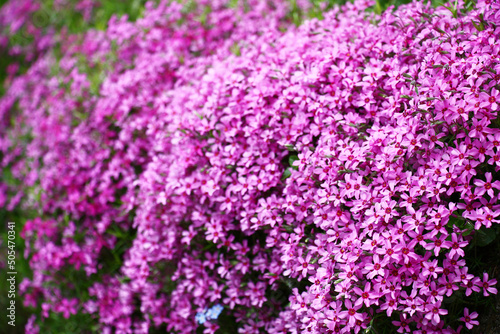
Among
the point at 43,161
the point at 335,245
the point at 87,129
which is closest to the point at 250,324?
the point at 335,245

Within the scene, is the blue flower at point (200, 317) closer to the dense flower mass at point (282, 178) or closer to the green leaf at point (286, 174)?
the dense flower mass at point (282, 178)

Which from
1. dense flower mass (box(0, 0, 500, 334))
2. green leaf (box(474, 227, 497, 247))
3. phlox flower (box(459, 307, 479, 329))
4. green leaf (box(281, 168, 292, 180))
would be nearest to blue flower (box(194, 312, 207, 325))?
dense flower mass (box(0, 0, 500, 334))

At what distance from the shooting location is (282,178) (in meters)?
3.19

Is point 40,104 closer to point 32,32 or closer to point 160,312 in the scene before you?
point 32,32

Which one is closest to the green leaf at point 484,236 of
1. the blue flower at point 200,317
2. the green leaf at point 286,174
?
the green leaf at point 286,174

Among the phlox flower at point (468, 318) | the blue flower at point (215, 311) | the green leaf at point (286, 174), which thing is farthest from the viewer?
the blue flower at point (215, 311)

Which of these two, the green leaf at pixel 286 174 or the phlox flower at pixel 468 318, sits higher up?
the green leaf at pixel 286 174

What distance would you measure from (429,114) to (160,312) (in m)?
2.66

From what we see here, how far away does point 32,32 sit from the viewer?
808 centimetres

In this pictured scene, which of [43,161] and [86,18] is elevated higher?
[86,18]

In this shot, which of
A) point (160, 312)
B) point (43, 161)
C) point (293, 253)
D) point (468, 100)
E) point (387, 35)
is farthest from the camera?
point (43, 161)

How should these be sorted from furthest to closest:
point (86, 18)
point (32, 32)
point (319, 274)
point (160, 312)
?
point (32, 32)
point (86, 18)
point (160, 312)
point (319, 274)

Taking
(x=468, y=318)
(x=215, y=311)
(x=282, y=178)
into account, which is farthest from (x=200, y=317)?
(x=468, y=318)

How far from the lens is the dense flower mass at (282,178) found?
2441 millimetres
